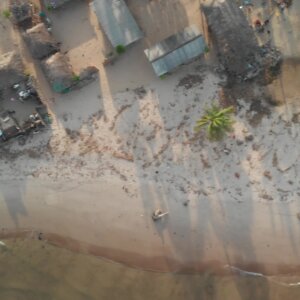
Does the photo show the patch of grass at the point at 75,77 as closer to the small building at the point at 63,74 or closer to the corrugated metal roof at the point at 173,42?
the small building at the point at 63,74

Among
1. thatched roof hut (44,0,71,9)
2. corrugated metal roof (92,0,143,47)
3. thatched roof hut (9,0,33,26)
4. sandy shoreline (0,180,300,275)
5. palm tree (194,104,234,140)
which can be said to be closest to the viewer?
palm tree (194,104,234,140)

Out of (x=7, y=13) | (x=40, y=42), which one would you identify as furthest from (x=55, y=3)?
(x=7, y=13)

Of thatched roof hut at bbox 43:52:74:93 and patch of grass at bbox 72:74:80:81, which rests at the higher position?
thatched roof hut at bbox 43:52:74:93

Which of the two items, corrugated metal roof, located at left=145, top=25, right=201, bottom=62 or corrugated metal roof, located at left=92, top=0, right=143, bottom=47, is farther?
corrugated metal roof, located at left=92, top=0, right=143, bottom=47

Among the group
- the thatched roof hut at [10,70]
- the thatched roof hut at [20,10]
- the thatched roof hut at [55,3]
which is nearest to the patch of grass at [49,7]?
the thatched roof hut at [55,3]

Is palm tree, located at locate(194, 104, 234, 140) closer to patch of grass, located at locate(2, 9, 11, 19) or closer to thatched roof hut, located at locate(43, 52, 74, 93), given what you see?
thatched roof hut, located at locate(43, 52, 74, 93)

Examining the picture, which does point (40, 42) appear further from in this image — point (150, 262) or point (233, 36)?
point (150, 262)

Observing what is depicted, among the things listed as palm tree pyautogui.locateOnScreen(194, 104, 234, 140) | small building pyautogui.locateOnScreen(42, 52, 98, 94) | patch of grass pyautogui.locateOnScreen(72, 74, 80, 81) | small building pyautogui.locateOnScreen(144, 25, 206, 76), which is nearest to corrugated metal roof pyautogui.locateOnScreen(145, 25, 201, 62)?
small building pyautogui.locateOnScreen(144, 25, 206, 76)
